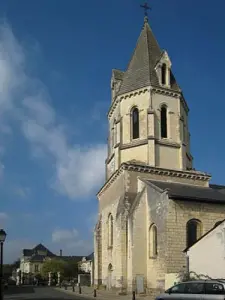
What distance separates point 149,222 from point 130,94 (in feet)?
38.5

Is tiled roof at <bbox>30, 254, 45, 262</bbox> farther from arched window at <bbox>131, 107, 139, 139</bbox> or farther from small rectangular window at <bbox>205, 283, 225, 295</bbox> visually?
small rectangular window at <bbox>205, 283, 225, 295</bbox>

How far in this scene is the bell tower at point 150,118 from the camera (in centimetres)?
3412

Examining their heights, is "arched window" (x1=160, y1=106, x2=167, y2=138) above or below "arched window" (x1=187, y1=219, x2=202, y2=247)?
above

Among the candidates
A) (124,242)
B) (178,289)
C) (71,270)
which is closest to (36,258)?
(71,270)

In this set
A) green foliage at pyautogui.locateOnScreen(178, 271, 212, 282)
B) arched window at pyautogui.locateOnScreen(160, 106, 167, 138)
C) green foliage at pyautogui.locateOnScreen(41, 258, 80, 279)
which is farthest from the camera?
green foliage at pyautogui.locateOnScreen(41, 258, 80, 279)

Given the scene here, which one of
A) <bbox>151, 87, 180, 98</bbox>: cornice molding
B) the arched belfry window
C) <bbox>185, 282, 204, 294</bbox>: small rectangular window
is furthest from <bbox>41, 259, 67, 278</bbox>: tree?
<bbox>185, 282, 204, 294</bbox>: small rectangular window

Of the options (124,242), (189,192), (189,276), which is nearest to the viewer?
(189,276)

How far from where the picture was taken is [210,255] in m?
23.8

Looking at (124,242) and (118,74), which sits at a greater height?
(118,74)

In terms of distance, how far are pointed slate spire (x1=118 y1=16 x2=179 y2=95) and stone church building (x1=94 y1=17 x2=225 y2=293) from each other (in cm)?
9

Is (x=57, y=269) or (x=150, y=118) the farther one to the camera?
(x=57, y=269)

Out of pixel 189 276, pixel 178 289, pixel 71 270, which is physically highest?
pixel 178 289

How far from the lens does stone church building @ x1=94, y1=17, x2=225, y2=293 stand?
28.1 metres

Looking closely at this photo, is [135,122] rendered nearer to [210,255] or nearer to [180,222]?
[180,222]
